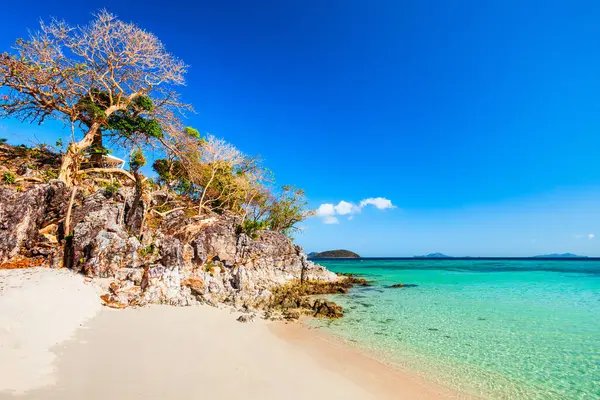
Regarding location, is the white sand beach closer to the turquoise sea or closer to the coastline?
the coastline

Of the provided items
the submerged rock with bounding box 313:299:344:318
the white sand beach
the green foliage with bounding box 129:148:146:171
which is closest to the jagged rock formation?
the white sand beach

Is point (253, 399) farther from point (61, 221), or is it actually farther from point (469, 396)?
point (61, 221)

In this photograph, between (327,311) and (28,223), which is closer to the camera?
(28,223)

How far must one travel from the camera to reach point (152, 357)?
17.9 feet

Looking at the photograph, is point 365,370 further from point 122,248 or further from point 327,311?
point 122,248

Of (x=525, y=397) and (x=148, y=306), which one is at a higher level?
(x=148, y=306)

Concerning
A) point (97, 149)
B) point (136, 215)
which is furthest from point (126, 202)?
A: point (97, 149)

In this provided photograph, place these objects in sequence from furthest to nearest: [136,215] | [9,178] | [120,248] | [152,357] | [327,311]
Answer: [136,215] → [327,311] → [9,178] → [120,248] → [152,357]

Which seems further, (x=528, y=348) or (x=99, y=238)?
(x=99, y=238)

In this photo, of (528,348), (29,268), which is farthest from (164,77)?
(528,348)

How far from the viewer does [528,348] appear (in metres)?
7.84

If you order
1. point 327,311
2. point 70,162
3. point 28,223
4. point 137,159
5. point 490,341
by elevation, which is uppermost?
point 137,159

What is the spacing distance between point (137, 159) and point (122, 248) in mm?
9371

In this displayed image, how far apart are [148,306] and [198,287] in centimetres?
270
